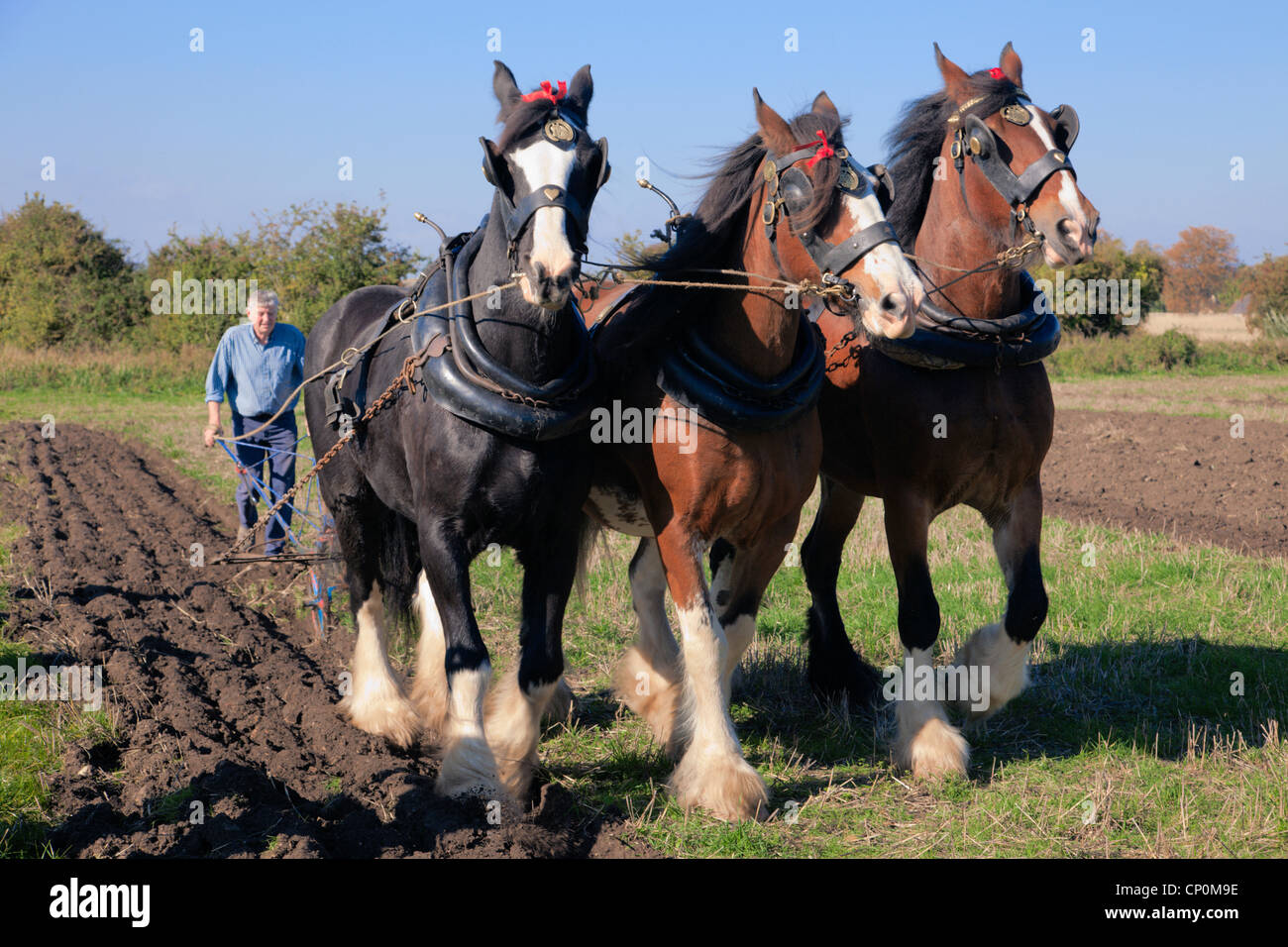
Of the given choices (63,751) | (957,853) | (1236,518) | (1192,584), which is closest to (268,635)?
(63,751)

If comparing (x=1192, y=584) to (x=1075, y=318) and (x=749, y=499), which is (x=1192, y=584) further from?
(x=1075, y=318)

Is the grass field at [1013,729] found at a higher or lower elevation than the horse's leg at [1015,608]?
lower

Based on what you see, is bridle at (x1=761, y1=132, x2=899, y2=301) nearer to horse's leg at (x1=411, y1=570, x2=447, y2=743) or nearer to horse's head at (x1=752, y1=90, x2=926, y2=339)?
horse's head at (x1=752, y1=90, x2=926, y2=339)

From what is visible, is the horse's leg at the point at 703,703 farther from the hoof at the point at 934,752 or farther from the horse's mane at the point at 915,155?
the horse's mane at the point at 915,155

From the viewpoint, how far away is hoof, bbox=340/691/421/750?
4.78 metres

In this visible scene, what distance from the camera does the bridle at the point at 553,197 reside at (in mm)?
3408

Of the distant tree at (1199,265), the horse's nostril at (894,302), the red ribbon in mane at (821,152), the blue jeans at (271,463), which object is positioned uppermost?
the distant tree at (1199,265)

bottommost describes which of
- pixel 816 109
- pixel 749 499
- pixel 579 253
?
pixel 749 499

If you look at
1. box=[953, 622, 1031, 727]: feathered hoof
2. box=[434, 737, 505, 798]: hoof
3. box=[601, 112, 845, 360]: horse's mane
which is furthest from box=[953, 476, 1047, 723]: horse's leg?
box=[434, 737, 505, 798]: hoof

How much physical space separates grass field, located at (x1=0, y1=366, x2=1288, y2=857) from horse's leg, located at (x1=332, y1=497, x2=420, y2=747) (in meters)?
0.70

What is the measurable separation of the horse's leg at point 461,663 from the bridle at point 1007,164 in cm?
248

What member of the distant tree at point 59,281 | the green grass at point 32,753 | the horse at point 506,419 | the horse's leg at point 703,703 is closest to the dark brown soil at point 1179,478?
the horse's leg at point 703,703

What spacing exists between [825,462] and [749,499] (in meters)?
1.11
